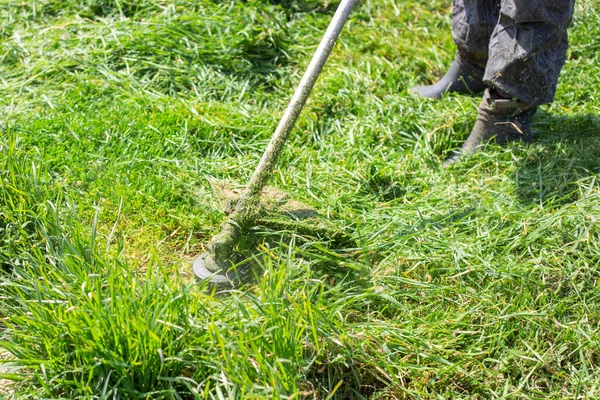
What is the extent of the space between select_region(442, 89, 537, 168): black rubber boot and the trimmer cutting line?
102 centimetres

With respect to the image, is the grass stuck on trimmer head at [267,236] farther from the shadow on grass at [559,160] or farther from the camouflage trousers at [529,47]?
the camouflage trousers at [529,47]

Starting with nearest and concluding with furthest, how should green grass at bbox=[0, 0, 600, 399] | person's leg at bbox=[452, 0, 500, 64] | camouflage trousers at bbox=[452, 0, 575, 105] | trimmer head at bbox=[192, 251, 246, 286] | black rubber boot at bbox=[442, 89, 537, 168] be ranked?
green grass at bbox=[0, 0, 600, 399], trimmer head at bbox=[192, 251, 246, 286], camouflage trousers at bbox=[452, 0, 575, 105], black rubber boot at bbox=[442, 89, 537, 168], person's leg at bbox=[452, 0, 500, 64]

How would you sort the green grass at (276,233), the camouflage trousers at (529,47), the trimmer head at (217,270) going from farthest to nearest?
the camouflage trousers at (529,47), the trimmer head at (217,270), the green grass at (276,233)

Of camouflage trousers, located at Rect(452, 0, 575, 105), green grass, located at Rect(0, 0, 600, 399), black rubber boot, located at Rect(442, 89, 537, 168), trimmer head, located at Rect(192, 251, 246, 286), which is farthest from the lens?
black rubber boot, located at Rect(442, 89, 537, 168)

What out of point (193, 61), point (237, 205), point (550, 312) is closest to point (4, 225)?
point (237, 205)

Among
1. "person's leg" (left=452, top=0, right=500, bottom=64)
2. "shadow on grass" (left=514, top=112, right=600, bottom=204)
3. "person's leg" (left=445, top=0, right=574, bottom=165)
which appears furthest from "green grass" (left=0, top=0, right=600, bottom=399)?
"person's leg" (left=452, top=0, right=500, bottom=64)

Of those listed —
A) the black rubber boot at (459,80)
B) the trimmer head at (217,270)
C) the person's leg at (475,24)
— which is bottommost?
the trimmer head at (217,270)

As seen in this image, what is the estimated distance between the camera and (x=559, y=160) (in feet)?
11.8

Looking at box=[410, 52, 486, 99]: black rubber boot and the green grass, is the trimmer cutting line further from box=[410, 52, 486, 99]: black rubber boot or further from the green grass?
box=[410, 52, 486, 99]: black rubber boot

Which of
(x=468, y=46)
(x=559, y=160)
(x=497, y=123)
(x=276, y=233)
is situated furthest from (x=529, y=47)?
(x=276, y=233)

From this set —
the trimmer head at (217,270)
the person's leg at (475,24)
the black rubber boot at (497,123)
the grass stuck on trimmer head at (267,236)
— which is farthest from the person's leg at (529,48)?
the trimmer head at (217,270)

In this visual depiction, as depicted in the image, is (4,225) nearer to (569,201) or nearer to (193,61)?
(193,61)

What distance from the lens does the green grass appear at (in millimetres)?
2283

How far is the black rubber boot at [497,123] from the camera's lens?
3.68m
